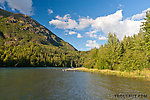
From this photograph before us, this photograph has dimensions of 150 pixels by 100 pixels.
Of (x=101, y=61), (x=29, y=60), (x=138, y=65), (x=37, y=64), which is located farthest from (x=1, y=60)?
(x=138, y=65)

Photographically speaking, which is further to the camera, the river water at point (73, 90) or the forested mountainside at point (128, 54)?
the forested mountainside at point (128, 54)

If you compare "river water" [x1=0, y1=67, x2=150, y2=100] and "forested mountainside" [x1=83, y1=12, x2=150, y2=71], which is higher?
"forested mountainside" [x1=83, y1=12, x2=150, y2=71]

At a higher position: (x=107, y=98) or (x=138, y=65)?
(x=138, y=65)

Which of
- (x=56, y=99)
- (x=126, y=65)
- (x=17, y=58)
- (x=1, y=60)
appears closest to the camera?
(x=56, y=99)

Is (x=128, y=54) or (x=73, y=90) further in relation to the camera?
(x=128, y=54)

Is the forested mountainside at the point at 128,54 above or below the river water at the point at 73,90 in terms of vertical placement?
above

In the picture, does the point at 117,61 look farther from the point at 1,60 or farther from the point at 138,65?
the point at 1,60

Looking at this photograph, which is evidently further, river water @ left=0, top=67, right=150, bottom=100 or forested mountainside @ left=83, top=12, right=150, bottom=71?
forested mountainside @ left=83, top=12, right=150, bottom=71

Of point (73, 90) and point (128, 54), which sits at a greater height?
point (128, 54)

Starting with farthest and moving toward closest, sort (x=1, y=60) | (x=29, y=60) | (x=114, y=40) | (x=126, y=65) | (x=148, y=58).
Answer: (x=29, y=60) < (x=1, y=60) < (x=114, y=40) < (x=126, y=65) < (x=148, y=58)

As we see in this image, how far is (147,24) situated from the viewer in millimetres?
42281

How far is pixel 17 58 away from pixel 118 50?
140 meters

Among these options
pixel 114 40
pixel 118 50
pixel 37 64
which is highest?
pixel 114 40

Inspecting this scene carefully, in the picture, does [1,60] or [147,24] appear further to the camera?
[1,60]
